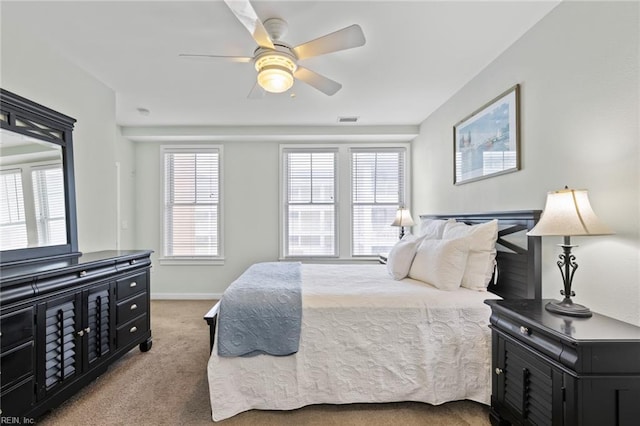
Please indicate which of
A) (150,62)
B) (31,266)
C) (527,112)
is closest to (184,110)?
(150,62)

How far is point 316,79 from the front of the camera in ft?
7.71

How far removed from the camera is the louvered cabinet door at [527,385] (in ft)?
4.61

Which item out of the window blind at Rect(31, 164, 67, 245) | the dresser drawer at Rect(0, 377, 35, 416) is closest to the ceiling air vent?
the window blind at Rect(31, 164, 67, 245)

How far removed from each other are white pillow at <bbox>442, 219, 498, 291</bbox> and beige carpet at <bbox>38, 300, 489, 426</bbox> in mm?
846

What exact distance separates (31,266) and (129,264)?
71 centimetres

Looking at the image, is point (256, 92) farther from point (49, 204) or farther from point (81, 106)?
point (49, 204)

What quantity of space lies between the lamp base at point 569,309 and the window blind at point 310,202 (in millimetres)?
3453

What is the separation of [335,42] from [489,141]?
1.72 meters

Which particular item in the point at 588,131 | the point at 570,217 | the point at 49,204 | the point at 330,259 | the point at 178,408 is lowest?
the point at 178,408

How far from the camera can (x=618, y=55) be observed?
1604 millimetres

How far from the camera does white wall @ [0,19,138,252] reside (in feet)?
7.41

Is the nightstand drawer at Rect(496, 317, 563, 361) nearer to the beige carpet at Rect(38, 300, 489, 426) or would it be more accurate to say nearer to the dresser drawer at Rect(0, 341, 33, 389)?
the beige carpet at Rect(38, 300, 489, 426)

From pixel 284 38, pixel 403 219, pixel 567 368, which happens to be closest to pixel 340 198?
pixel 403 219

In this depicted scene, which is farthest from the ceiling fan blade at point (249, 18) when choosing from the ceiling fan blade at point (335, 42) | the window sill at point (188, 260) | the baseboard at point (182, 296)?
the baseboard at point (182, 296)
